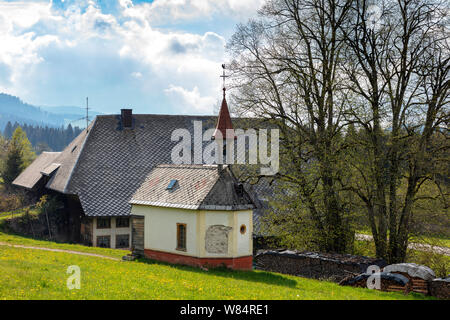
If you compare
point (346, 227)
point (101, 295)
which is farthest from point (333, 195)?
point (101, 295)

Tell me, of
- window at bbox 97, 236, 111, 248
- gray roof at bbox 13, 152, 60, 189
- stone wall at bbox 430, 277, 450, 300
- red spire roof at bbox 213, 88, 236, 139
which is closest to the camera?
stone wall at bbox 430, 277, 450, 300

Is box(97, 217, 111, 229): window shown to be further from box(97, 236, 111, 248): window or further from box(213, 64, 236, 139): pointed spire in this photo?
box(213, 64, 236, 139): pointed spire

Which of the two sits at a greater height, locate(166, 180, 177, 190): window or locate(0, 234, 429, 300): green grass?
locate(166, 180, 177, 190): window

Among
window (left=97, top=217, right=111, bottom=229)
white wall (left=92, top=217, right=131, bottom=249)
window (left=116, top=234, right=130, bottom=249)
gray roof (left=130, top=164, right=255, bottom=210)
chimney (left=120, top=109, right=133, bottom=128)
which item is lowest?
window (left=116, top=234, right=130, bottom=249)

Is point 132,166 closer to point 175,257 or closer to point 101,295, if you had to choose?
point 175,257

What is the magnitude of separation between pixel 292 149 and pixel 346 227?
16.1 ft

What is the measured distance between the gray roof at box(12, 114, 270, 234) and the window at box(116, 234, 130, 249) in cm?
189

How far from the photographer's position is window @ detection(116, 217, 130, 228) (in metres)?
37.4

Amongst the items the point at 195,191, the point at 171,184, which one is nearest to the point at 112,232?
the point at 171,184

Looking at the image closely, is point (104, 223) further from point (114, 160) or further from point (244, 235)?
point (244, 235)

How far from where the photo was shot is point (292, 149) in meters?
27.2

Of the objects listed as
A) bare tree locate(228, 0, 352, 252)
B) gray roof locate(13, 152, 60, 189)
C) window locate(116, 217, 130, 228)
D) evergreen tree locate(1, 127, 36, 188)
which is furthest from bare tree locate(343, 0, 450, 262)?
evergreen tree locate(1, 127, 36, 188)

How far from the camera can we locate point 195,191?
25.0 m

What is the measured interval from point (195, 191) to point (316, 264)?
666 cm
